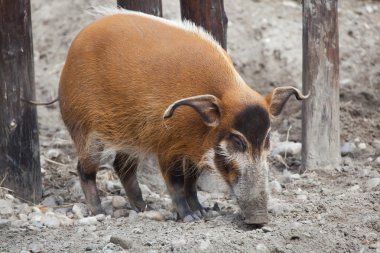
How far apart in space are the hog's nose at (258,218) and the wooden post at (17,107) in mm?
2028

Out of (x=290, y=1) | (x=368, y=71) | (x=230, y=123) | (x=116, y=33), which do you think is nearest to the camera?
(x=230, y=123)

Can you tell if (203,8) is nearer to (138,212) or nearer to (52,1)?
(138,212)

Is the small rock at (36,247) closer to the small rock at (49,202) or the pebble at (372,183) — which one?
the small rock at (49,202)

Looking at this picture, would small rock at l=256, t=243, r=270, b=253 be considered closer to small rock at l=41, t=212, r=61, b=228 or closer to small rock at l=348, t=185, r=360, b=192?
small rock at l=41, t=212, r=61, b=228

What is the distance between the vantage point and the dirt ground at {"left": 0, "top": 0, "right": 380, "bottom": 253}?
5594mm

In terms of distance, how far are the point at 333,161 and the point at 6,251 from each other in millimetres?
3122

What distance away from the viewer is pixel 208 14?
7.04 metres

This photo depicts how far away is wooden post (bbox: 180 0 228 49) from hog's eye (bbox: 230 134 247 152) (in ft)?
4.83

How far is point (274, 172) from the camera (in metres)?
7.73

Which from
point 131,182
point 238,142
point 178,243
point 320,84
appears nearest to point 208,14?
point 320,84

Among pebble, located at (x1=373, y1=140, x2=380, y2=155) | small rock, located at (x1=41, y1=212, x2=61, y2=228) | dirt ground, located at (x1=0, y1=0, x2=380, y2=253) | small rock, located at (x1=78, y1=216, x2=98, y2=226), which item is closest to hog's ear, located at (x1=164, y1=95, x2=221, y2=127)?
dirt ground, located at (x1=0, y1=0, x2=380, y2=253)

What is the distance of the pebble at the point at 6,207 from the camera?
6.43 metres

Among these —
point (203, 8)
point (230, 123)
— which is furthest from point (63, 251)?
point (203, 8)

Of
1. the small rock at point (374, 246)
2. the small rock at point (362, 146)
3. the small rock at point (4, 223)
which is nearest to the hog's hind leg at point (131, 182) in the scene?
the small rock at point (4, 223)
